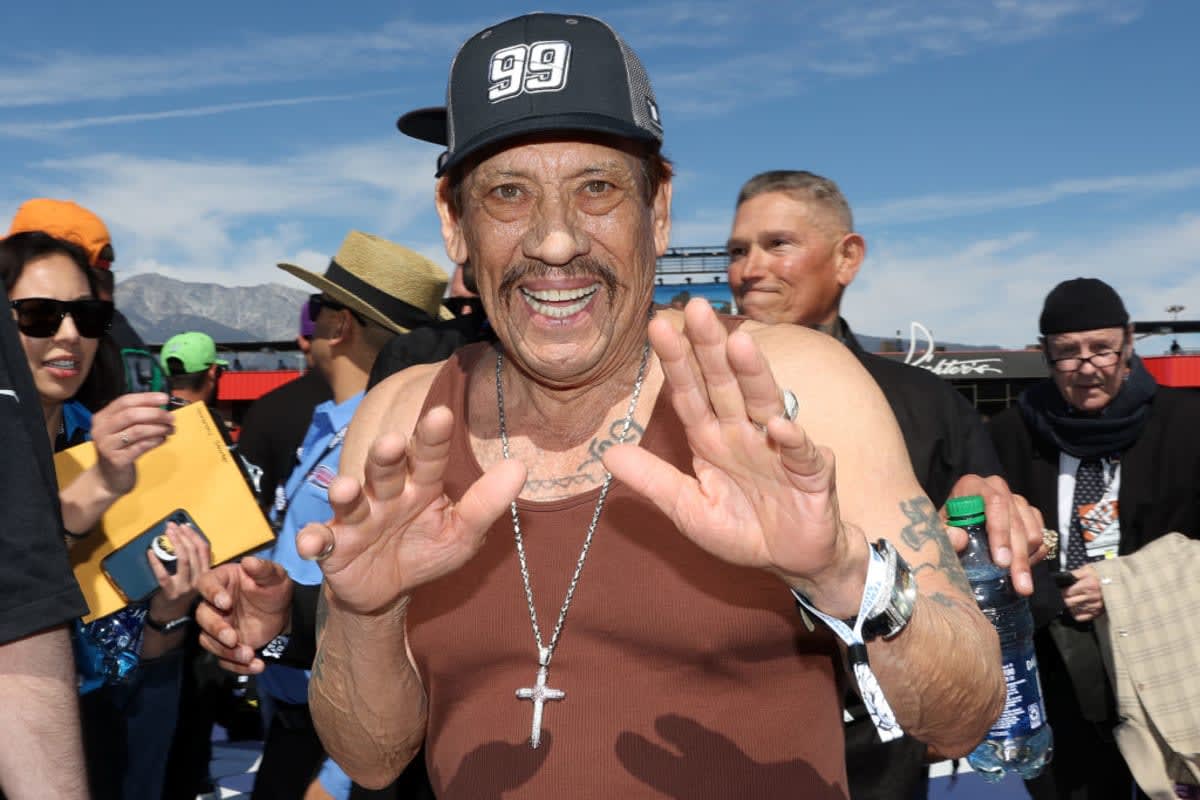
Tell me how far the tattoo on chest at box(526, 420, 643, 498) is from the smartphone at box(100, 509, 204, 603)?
1.50 m

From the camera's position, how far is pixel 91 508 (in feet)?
10.3

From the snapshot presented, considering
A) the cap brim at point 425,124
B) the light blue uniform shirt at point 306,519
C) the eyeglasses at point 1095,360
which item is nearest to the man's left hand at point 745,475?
the cap brim at point 425,124

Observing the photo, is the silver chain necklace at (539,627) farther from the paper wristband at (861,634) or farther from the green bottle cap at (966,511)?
the green bottle cap at (966,511)

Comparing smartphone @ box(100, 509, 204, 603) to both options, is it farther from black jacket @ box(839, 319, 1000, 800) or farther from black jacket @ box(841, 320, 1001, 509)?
black jacket @ box(841, 320, 1001, 509)

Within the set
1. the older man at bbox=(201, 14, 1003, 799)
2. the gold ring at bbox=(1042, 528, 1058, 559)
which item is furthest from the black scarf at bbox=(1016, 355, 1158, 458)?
the older man at bbox=(201, 14, 1003, 799)

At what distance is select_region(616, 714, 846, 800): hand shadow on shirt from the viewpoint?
193cm

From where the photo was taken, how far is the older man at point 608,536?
1.71 m

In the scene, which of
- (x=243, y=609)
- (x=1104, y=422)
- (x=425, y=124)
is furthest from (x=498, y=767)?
(x=1104, y=422)

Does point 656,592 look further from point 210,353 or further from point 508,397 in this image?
point 210,353

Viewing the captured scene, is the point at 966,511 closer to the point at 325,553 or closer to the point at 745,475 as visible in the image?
the point at 745,475

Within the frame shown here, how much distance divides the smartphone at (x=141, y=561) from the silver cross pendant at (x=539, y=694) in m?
1.64

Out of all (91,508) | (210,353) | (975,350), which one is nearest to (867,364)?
(91,508)

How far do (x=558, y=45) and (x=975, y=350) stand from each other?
29.4 meters

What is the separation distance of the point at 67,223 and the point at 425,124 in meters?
1.68
